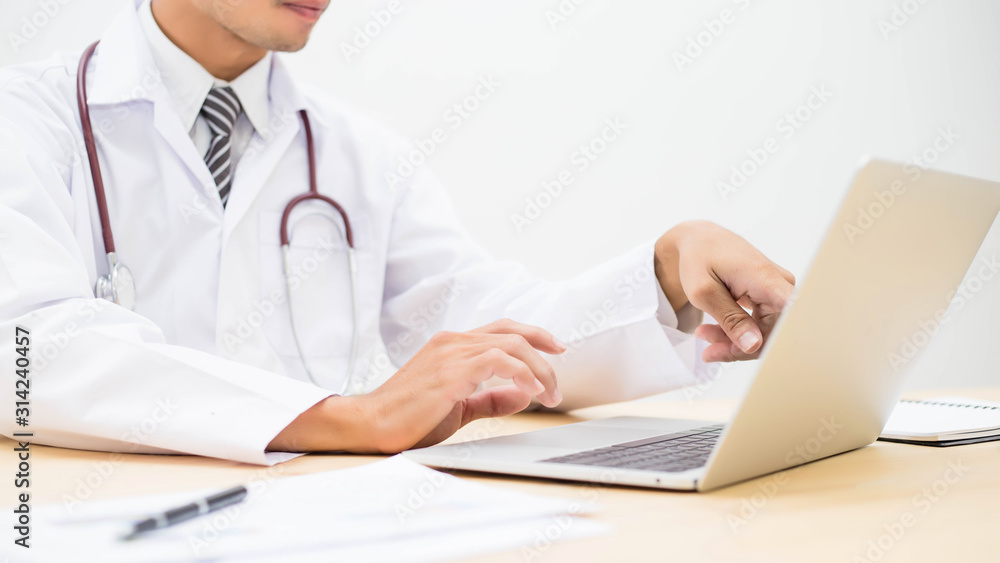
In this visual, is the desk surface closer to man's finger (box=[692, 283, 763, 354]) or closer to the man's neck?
man's finger (box=[692, 283, 763, 354])

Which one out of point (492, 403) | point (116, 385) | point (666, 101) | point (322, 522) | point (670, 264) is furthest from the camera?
point (666, 101)

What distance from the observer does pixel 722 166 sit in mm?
2381

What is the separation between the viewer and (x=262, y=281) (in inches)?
46.3

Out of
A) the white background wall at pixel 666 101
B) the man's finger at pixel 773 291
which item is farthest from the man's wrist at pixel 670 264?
the white background wall at pixel 666 101

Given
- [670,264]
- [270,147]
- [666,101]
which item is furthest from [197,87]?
[666,101]

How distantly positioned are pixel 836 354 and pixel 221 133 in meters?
0.94

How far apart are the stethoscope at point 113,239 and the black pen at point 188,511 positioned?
23.6 inches

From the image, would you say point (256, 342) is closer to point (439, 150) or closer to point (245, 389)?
point (245, 389)

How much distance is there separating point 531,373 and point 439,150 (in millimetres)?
1472

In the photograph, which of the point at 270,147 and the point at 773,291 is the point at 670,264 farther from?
the point at 270,147

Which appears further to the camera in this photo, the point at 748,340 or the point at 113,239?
the point at 113,239

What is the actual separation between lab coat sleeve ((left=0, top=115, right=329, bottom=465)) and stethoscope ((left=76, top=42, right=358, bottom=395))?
25cm

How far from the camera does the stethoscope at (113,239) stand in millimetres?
993

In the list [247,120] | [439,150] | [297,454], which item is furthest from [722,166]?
[297,454]
